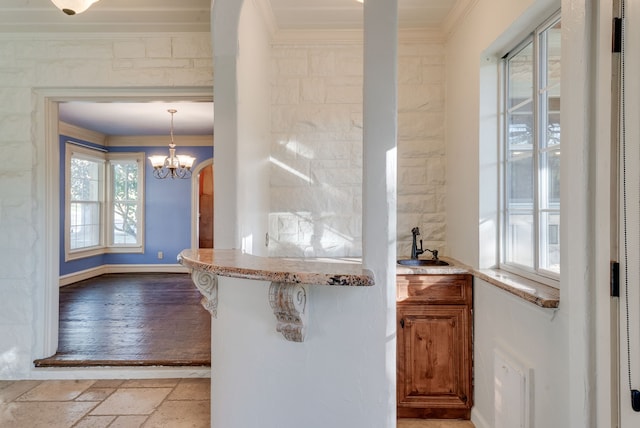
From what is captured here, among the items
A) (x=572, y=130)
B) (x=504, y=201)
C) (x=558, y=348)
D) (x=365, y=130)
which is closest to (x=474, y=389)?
(x=558, y=348)

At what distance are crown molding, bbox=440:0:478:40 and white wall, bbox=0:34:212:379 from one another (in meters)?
1.99

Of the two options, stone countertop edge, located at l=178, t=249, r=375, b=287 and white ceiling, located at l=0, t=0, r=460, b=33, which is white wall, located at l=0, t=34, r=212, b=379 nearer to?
white ceiling, located at l=0, t=0, r=460, b=33

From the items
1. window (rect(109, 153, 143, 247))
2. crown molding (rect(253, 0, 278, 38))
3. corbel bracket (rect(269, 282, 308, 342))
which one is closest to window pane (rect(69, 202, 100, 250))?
window (rect(109, 153, 143, 247))

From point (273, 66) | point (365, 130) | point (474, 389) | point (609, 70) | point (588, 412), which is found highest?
point (273, 66)

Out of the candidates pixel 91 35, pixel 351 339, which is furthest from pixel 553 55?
pixel 91 35

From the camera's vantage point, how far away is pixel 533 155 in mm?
1994

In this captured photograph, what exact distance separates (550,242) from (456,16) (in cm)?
173

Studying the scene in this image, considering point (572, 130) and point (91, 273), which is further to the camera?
point (91, 273)

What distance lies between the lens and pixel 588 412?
4.53 feet

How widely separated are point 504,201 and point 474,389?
1208mm

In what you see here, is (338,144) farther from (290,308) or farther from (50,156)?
(50,156)

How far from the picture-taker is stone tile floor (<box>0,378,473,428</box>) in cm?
Answer: 232

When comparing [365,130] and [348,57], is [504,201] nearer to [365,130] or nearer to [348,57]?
[365,130]

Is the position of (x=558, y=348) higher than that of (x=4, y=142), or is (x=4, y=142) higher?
(x=4, y=142)
